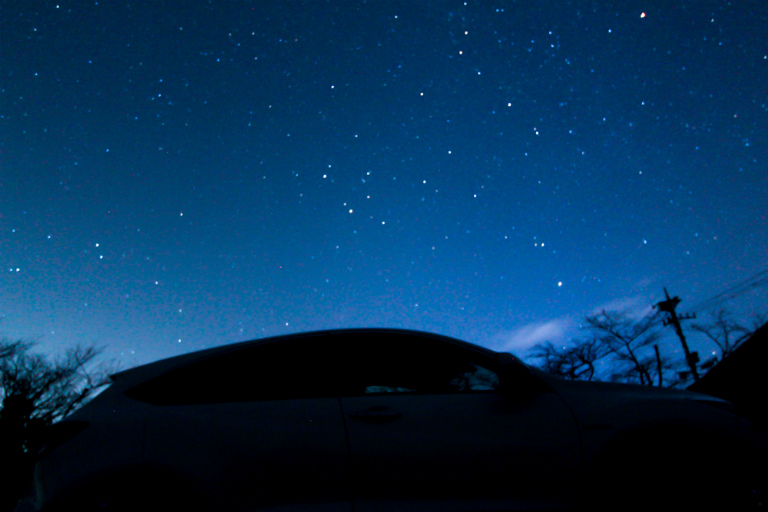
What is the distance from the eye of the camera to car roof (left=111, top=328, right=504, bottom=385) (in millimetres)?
2490

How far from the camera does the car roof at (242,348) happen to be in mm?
2490

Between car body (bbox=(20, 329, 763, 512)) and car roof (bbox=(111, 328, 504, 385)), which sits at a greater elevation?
car roof (bbox=(111, 328, 504, 385))

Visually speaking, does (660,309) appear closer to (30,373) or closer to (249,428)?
(249,428)

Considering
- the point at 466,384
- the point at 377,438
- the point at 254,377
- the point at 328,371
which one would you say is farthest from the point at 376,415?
the point at 254,377

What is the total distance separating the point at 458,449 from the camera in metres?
2.18

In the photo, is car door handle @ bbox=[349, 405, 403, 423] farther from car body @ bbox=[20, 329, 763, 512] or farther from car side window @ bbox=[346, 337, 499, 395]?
car side window @ bbox=[346, 337, 499, 395]

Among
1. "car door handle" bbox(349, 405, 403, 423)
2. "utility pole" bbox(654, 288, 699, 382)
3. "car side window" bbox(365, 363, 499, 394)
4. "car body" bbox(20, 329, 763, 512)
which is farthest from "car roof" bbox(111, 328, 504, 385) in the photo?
"utility pole" bbox(654, 288, 699, 382)

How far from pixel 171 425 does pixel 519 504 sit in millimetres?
1977

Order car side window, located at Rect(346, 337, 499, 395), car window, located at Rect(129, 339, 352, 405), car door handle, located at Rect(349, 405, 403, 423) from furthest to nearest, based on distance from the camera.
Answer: car side window, located at Rect(346, 337, 499, 395), car window, located at Rect(129, 339, 352, 405), car door handle, located at Rect(349, 405, 403, 423)

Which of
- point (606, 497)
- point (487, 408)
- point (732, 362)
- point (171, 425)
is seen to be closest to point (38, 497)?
point (171, 425)

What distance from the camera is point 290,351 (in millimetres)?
2559

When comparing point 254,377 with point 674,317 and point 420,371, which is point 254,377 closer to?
point 420,371

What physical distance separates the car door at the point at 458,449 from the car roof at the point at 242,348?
364 mm

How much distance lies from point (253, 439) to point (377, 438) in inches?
26.9
